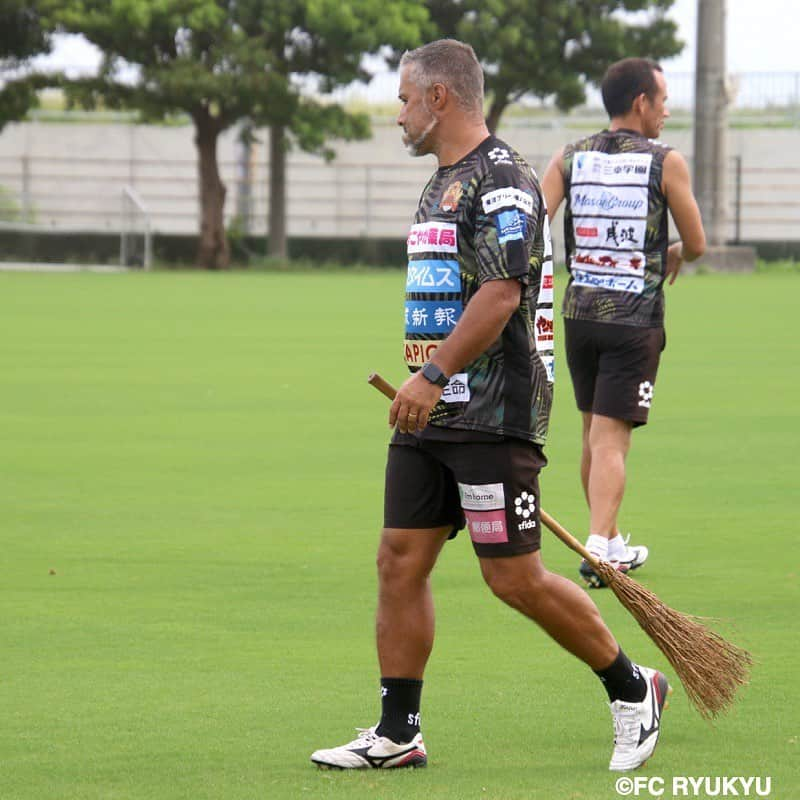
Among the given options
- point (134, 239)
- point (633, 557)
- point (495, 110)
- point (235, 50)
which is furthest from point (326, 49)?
point (633, 557)

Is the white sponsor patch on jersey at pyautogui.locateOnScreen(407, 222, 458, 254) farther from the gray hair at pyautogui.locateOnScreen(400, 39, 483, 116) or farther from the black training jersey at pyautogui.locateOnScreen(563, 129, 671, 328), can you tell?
the black training jersey at pyautogui.locateOnScreen(563, 129, 671, 328)

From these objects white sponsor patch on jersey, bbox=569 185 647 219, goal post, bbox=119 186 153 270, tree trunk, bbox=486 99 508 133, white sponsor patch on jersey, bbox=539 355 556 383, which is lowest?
goal post, bbox=119 186 153 270

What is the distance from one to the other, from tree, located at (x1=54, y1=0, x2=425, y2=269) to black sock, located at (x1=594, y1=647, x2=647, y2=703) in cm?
3764

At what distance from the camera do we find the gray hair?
5.30 m

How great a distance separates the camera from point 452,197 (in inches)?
204

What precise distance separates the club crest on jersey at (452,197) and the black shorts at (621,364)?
2885 millimetres

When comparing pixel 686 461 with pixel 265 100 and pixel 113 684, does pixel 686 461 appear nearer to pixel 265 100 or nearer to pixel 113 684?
pixel 113 684

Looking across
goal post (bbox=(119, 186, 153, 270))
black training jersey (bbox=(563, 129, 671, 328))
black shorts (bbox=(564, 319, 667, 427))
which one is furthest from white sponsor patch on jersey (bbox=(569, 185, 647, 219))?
goal post (bbox=(119, 186, 153, 270))

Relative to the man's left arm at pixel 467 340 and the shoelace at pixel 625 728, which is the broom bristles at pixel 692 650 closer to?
the shoelace at pixel 625 728

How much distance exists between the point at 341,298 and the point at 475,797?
2542cm

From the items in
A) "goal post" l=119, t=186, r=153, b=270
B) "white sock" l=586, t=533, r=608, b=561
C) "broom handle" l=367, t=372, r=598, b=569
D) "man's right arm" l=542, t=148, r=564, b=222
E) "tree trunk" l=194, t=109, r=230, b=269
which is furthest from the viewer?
"tree trunk" l=194, t=109, r=230, b=269

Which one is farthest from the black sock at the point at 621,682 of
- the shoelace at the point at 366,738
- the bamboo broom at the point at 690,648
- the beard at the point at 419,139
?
the beard at the point at 419,139

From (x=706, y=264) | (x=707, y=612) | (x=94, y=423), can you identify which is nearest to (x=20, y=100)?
(x=706, y=264)

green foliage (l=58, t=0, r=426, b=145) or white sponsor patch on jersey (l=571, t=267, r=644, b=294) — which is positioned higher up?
green foliage (l=58, t=0, r=426, b=145)
